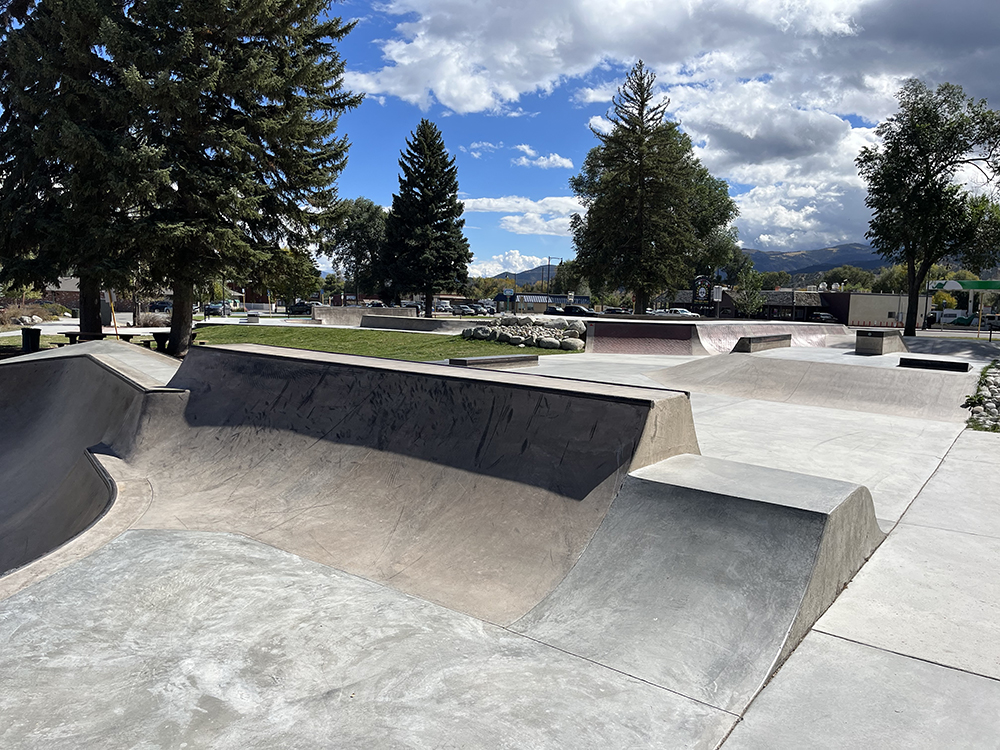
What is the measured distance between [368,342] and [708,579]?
21.0 meters

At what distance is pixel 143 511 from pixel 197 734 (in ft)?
11.2

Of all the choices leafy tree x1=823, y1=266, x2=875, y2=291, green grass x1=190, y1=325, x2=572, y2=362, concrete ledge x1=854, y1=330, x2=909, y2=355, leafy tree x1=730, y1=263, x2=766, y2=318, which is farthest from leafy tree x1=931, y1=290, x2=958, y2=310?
green grass x1=190, y1=325, x2=572, y2=362

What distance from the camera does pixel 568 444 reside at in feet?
15.5

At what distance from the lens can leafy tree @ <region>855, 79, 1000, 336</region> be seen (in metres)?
26.4

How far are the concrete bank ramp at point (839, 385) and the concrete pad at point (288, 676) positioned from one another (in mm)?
10110

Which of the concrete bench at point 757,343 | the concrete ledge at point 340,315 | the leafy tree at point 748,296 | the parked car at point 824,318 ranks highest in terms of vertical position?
the leafy tree at point 748,296

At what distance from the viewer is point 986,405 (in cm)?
1012

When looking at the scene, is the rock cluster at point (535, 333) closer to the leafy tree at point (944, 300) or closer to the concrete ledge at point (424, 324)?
the concrete ledge at point (424, 324)

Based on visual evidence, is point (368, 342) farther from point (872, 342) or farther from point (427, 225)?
point (427, 225)

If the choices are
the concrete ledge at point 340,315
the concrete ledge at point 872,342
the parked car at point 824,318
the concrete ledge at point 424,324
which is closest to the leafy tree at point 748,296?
the parked car at point 824,318

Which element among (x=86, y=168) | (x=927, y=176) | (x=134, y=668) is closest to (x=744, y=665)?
(x=134, y=668)

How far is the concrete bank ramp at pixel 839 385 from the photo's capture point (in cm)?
1062

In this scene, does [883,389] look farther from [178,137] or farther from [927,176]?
[927,176]

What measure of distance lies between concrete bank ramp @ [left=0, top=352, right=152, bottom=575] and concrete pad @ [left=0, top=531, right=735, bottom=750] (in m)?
2.58
